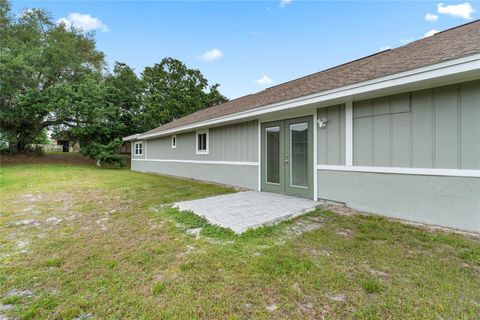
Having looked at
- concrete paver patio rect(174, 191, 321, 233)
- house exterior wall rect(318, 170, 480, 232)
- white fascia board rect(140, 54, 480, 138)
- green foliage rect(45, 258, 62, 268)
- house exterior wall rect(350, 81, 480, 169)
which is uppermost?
white fascia board rect(140, 54, 480, 138)

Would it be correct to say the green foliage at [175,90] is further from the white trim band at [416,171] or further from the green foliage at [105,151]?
the white trim band at [416,171]

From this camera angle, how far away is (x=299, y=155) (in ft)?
18.7

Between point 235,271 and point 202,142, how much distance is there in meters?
7.51

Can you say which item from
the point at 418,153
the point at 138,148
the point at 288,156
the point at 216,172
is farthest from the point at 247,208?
the point at 138,148

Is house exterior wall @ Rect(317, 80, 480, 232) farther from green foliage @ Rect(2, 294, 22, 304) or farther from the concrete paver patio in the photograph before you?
green foliage @ Rect(2, 294, 22, 304)

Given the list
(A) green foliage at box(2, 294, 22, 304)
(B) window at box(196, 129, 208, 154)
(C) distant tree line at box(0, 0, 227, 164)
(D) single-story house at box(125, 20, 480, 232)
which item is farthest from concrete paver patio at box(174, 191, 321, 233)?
(C) distant tree line at box(0, 0, 227, 164)

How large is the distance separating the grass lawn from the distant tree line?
1451 centimetres

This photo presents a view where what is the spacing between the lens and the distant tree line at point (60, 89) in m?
14.6

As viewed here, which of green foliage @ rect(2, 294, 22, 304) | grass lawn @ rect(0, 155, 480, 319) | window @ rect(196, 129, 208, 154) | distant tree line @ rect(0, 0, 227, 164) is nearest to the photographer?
grass lawn @ rect(0, 155, 480, 319)

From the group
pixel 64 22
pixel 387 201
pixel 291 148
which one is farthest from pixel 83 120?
pixel 387 201

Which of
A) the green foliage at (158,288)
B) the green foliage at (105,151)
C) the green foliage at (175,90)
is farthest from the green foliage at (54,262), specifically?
the green foliage at (175,90)

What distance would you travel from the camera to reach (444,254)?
2654 millimetres

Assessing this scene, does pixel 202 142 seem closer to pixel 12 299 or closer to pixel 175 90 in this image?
pixel 12 299

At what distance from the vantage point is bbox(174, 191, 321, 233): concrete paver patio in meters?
3.81
